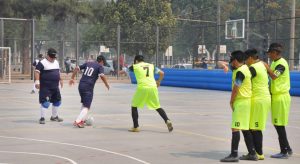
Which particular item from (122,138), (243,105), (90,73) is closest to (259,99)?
(243,105)

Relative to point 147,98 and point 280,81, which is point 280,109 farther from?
point 147,98

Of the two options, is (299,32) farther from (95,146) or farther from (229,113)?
(95,146)

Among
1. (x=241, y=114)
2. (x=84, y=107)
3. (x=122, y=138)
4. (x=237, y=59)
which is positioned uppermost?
(x=237, y=59)

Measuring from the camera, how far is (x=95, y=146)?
36.3ft

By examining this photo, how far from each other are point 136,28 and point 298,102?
2621 cm

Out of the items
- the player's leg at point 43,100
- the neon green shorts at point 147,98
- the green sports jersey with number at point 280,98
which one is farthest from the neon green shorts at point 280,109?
the player's leg at point 43,100

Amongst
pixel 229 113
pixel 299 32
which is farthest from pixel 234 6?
pixel 229 113

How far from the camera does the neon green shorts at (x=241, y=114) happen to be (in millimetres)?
9430

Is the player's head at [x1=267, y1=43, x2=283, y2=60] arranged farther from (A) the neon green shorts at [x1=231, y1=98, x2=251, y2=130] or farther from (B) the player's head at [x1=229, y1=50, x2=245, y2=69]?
(A) the neon green shorts at [x1=231, y1=98, x2=251, y2=130]

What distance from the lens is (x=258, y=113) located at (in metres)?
9.61

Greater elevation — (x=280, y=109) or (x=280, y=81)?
(x=280, y=81)

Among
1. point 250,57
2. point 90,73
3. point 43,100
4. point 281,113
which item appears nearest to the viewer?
point 250,57

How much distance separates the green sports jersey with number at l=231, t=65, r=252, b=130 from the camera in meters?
9.44

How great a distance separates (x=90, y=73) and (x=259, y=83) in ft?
18.4
